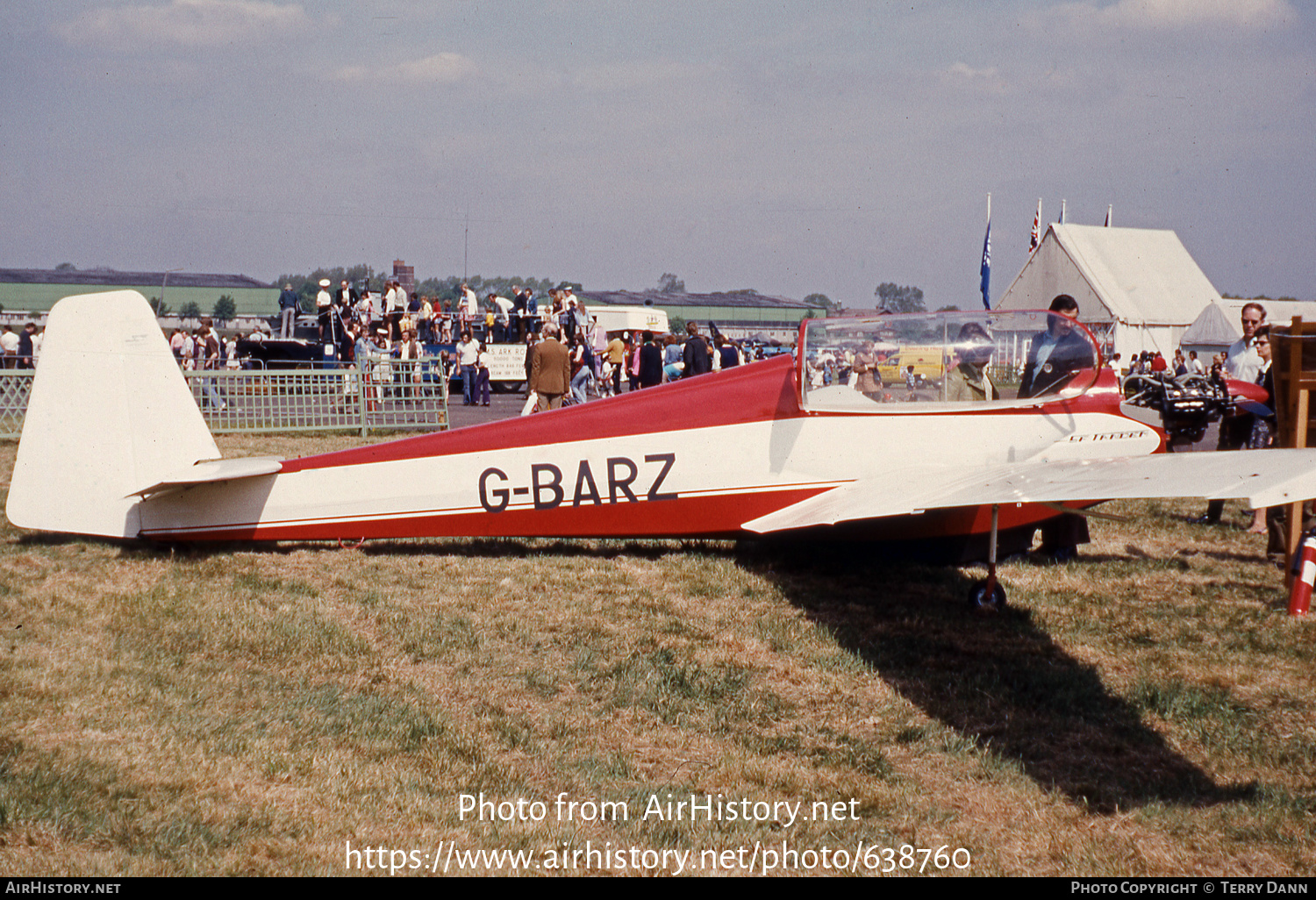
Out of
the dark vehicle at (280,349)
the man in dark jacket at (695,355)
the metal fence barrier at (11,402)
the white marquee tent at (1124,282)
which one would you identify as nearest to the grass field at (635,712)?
the metal fence barrier at (11,402)

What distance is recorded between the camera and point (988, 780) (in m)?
3.85

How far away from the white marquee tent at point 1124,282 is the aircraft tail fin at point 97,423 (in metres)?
42.2

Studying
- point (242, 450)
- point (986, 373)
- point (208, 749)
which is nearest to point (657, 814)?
point (208, 749)

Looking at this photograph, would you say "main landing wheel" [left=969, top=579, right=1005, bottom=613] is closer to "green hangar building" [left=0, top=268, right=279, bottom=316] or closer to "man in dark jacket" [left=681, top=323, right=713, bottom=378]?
"man in dark jacket" [left=681, top=323, right=713, bottom=378]

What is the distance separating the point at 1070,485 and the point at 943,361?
6.19 feet

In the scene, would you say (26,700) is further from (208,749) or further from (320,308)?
(320,308)

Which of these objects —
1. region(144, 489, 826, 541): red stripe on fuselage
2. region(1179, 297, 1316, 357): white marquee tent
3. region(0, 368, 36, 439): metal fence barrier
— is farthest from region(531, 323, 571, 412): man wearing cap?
region(1179, 297, 1316, 357): white marquee tent

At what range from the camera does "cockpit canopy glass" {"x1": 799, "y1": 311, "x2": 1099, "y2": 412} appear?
6.61m

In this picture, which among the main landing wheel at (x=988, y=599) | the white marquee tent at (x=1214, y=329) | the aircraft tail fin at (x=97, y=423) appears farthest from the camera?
the white marquee tent at (x=1214, y=329)

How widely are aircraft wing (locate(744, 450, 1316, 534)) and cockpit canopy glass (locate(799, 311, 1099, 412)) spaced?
1.78 ft

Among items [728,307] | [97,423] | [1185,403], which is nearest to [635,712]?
[97,423]

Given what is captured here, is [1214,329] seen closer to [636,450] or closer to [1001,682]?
[636,450]

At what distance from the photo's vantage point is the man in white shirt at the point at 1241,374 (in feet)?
27.9

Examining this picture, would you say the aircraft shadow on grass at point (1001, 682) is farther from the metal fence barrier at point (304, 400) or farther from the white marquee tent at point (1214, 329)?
the white marquee tent at point (1214, 329)
